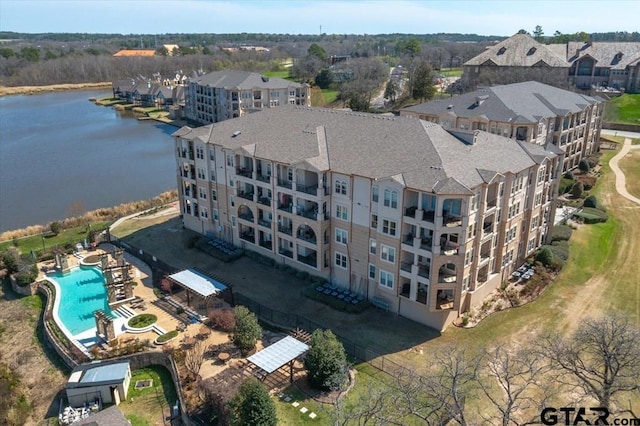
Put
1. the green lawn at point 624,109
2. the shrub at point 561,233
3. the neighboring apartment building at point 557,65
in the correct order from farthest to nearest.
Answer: the neighboring apartment building at point 557,65 < the green lawn at point 624,109 < the shrub at point 561,233

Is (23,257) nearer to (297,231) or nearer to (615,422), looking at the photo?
(297,231)

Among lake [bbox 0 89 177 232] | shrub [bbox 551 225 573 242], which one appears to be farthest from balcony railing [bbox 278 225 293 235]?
lake [bbox 0 89 177 232]

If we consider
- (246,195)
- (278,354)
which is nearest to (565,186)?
(246,195)

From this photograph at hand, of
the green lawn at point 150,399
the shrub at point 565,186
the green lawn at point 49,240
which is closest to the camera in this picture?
the green lawn at point 150,399

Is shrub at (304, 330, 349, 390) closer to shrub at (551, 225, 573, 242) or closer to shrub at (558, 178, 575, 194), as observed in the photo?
shrub at (551, 225, 573, 242)

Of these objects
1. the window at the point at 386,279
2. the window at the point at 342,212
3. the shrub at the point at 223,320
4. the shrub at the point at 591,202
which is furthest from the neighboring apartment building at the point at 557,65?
the shrub at the point at 223,320

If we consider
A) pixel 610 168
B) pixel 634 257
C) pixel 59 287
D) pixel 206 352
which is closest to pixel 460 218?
pixel 206 352

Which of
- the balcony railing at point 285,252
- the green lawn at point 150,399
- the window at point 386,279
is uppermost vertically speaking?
the window at point 386,279

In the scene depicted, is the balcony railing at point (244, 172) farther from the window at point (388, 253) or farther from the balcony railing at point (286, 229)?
the window at point (388, 253)
